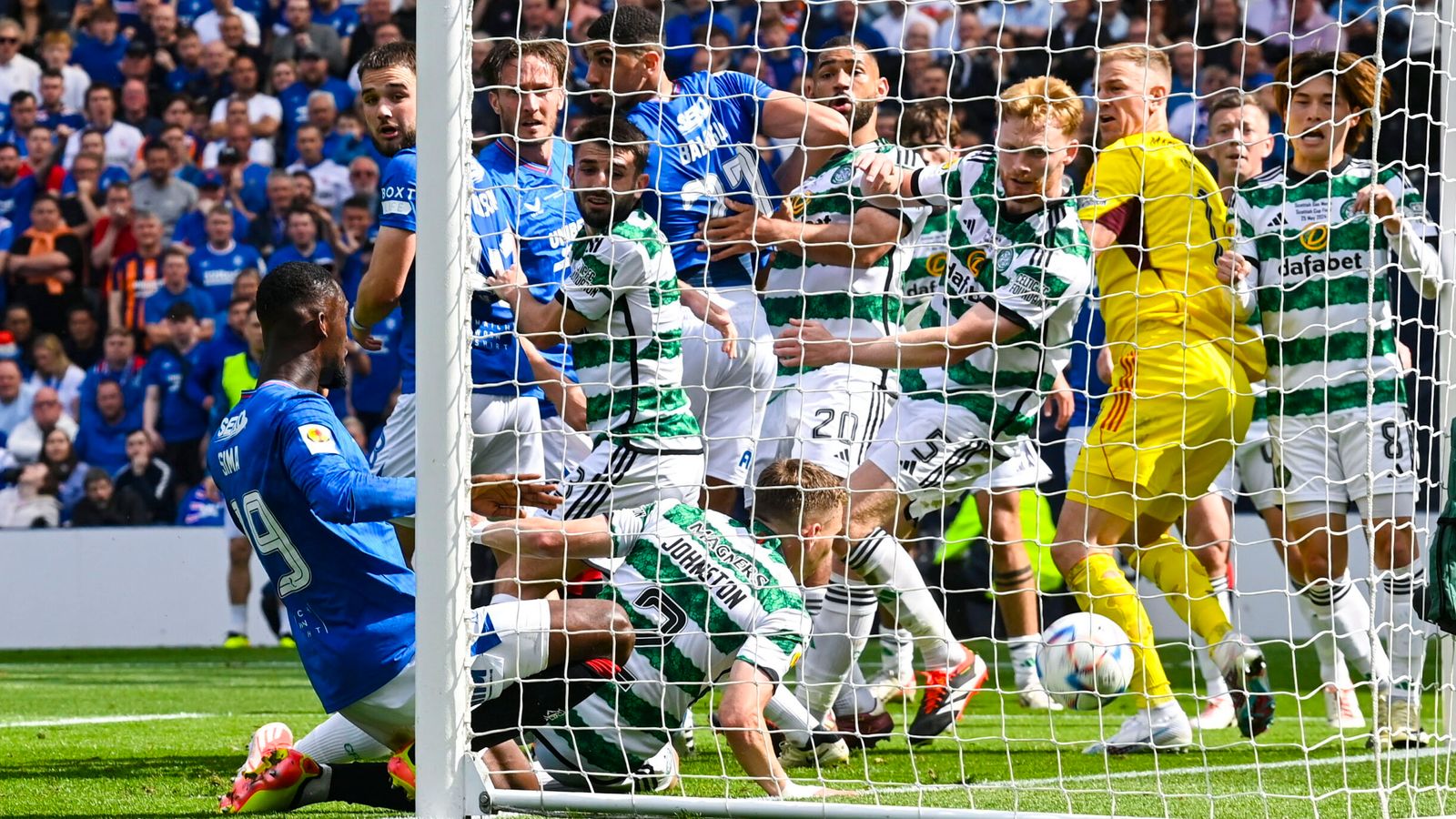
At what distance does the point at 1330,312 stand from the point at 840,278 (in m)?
1.71

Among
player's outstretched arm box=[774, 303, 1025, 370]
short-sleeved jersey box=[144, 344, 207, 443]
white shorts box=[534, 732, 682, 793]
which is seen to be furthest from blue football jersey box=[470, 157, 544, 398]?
short-sleeved jersey box=[144, 344, 207, 443]

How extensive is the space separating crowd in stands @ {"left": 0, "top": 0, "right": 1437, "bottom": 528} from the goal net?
4.45m

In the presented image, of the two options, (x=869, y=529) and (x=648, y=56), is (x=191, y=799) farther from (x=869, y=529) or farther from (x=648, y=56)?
(x=648, y=56)

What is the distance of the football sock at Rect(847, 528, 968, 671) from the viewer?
574 cm

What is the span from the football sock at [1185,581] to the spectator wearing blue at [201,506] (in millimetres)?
7184

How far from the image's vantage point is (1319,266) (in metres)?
5.87

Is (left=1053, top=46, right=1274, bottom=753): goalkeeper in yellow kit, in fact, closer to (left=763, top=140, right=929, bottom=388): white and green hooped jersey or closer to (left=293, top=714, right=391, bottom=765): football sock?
(left=763, top=140, right=929, bottom=388): white and green hooped jersey

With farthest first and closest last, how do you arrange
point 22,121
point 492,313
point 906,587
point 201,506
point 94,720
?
point 22,121 → point 201,506 → point 94,720 → point 906,587 → point 492,313

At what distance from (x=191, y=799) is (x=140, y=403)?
26.4 ft

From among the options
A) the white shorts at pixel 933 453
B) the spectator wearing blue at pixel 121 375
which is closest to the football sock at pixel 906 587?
the white shorts at pixel 933 453

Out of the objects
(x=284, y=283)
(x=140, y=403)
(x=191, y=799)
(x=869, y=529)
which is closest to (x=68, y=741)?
(x=191, y=799)

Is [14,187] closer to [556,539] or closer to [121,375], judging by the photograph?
[121,375]

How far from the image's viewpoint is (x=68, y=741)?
18.6 feet

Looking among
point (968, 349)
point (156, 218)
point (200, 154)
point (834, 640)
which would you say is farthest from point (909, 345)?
point (200, 154)
